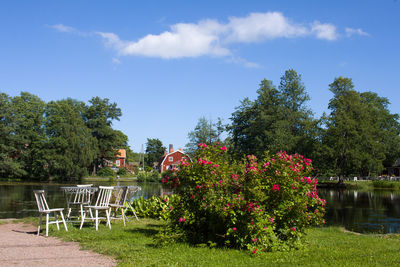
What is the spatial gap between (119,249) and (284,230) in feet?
10.4

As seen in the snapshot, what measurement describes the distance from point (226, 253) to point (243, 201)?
37.6 inches

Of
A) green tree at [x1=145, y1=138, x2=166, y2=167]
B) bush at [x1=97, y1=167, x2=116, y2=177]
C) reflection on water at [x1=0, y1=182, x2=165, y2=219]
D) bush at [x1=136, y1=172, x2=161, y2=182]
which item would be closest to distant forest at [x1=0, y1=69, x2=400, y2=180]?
bush at [x1=97, y1=167, x2=116, y2=177]

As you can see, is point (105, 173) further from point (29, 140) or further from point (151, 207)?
point (151, 207)

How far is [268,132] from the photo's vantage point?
1913 inches

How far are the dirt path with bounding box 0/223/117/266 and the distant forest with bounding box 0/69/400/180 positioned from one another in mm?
38893

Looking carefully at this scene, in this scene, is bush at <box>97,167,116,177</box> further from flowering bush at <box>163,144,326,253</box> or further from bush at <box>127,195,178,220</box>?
flowering bush at <box>163,144,326,253</box>

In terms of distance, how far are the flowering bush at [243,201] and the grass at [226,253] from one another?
395mm

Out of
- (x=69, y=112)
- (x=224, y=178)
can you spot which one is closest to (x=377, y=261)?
(x=224, y=178)

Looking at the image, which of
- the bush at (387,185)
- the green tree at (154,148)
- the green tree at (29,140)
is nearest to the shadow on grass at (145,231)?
the bush at (387,185)

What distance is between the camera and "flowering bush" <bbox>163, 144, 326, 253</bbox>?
6672 mm

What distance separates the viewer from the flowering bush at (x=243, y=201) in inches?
263

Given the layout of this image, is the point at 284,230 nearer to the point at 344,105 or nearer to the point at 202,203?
the point at 202,203

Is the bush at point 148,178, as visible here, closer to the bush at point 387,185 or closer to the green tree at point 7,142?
the green tree at point 7,142

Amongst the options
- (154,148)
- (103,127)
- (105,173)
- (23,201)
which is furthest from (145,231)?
(154,148)
